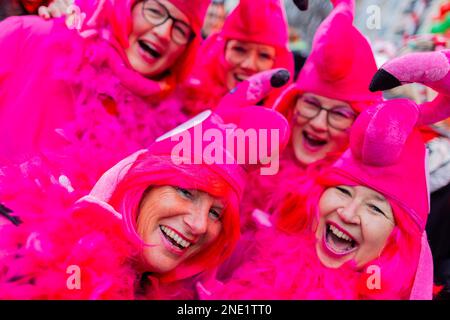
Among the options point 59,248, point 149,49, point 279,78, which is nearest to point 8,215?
point 59,248

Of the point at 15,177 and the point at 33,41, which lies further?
the point at 33,41

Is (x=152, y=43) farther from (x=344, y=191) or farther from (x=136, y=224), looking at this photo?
(x=344, y=191)

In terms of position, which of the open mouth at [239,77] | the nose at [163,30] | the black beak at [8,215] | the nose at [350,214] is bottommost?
the nose at [350,214]

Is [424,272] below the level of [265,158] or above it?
below

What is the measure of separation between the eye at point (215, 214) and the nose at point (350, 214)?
0.88ft

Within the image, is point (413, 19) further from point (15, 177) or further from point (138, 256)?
point (15, 177)

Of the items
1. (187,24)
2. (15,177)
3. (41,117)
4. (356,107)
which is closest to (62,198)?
(15,177)

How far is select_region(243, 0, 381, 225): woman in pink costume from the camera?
1.28 meters

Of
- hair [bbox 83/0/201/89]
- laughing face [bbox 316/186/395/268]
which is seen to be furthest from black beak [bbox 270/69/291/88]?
hair [bbox 83/0/201/89]

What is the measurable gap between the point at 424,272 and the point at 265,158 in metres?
0.43

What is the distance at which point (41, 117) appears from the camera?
1340 millimetres

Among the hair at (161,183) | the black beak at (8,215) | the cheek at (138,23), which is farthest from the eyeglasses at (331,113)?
the black beak at (8,215)

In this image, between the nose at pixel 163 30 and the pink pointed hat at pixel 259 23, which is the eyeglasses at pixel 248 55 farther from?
the nose at pixel 163 30

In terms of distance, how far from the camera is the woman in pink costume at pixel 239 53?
1.39 m
